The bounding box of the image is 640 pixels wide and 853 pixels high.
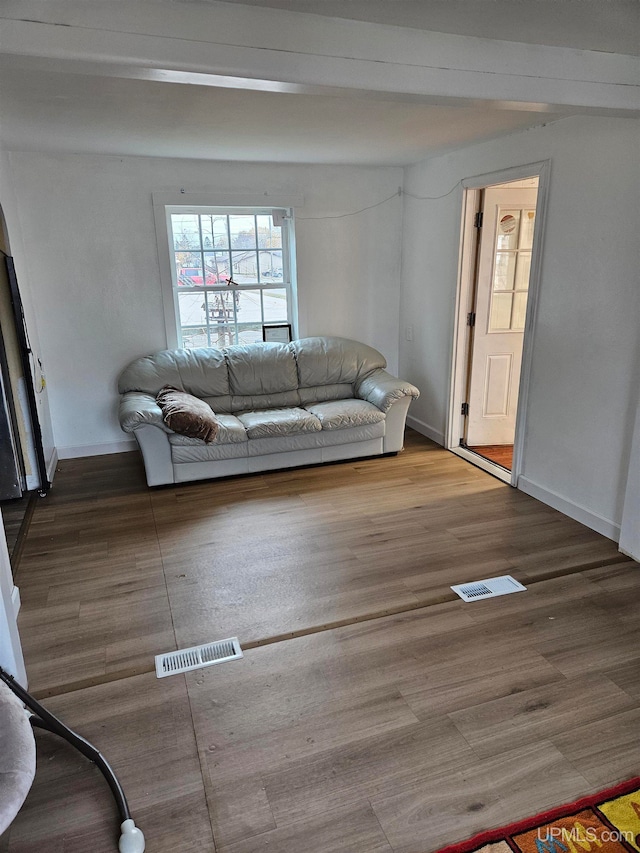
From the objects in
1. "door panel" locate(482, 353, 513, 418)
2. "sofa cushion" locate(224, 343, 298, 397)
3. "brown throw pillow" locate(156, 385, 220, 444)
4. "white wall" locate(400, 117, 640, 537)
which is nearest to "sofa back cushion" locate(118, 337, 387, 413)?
"sofa cushion" locate(224, 343, 298, 397)

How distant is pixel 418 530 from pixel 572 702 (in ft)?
4.67

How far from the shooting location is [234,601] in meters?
2.68

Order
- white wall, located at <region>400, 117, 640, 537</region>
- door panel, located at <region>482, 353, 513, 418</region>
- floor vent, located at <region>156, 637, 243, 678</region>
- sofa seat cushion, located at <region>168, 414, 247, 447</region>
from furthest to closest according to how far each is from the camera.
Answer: door panel, located at <region>482, 353, 513, 418</region> < sofa seat cushion, located at <region>168, 414, 247, 447</region> < white wall, located at <region>400, 117, 640, 537</region> < floor vent, located at <region>156, 637, 243, 678</region>

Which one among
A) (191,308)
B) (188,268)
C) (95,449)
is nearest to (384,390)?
(191,308)

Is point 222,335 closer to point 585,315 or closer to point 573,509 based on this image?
point 585,315

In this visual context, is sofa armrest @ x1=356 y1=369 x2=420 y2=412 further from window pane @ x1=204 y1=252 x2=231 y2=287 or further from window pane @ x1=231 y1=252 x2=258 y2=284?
window pane @ x1=204 y1=252 x2=231 y2=287

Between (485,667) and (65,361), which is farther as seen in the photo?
(65,361)

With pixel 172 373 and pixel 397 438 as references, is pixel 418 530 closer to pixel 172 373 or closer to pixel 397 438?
pixel 397 438

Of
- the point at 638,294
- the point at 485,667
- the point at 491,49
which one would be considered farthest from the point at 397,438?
the point at 491,49

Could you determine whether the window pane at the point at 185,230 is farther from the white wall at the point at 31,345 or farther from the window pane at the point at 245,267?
the white wall at the point at 31,345

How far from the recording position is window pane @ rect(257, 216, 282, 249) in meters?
4.98

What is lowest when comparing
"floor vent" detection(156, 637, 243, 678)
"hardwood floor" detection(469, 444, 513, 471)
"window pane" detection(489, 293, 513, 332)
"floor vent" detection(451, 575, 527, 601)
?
"floor vent" detection(156, 637, 243, 678)

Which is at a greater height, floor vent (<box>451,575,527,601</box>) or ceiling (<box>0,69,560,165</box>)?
ceiling (<box>0,69,560,165</box>)

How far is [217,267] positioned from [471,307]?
224 cm
